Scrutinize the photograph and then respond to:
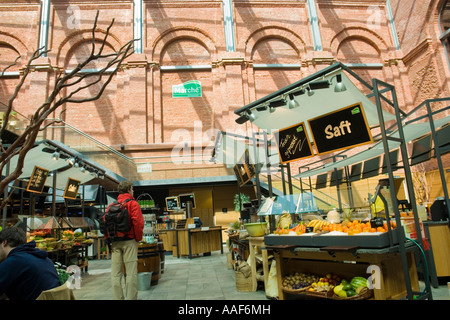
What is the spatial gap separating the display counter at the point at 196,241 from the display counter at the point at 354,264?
6.10m

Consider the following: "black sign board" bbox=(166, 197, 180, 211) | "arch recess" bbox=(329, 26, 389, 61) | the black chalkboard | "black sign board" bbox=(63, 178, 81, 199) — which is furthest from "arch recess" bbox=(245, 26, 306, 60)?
"black sign board" bbox=(63, 178, 81, 199)

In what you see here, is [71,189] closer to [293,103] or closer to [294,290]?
[293,103]

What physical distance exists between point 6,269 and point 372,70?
18.8 meters

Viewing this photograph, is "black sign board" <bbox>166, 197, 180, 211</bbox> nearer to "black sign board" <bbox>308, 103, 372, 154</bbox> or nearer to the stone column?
the stone column

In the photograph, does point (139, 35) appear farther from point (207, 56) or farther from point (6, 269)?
point (6, 269)

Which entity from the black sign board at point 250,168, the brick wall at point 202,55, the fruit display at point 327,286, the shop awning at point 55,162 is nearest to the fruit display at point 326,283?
the fruit display at point 327,286

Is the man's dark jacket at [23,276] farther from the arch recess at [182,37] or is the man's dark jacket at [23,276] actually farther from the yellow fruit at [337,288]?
the arch recess at [182,37]

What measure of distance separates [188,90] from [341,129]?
12.6 m

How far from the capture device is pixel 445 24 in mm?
14977

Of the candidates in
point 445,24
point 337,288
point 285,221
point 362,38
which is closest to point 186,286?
point 285,221

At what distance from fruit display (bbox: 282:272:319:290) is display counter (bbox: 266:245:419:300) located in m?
0.08

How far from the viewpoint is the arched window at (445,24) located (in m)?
14.6

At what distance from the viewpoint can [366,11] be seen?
17844 mm

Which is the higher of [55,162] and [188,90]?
[188,90]
